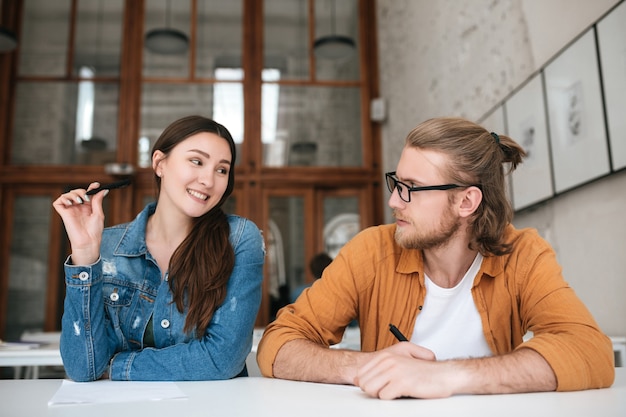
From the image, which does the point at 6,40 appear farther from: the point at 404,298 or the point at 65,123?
the point at 404,298

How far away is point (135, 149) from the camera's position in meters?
6.09

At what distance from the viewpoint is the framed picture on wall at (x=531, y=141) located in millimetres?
2994

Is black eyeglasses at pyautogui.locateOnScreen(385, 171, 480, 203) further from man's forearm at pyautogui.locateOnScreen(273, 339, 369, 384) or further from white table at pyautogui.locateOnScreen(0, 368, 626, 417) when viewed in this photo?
white table at pyautogui.locateOnScreen(0, 368, 626, 417)

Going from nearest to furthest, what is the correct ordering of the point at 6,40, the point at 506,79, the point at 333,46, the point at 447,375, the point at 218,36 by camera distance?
the point at 447,375, the point at 506,79, the point at 6,40, the point at 333,46, the point at 218,36

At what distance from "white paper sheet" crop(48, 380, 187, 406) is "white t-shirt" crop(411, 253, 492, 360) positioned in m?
0.70

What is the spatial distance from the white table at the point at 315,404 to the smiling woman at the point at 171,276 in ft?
0.79

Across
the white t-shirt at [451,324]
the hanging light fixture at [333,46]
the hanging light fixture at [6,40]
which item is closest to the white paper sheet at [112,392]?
the white t-shirt at [451,324]

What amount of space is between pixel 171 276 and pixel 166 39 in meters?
5.34

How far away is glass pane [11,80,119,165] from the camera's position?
6.05 m

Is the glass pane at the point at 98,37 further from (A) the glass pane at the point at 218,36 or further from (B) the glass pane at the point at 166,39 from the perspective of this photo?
(A) the glass pane at the point at 218,36

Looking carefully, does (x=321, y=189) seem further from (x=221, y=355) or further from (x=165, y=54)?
(x=221, y=355)

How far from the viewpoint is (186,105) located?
627 cm

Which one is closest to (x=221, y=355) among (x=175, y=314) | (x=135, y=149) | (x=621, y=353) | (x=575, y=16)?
(x=175, y=314)

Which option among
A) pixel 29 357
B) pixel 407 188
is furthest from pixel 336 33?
pixel 407 188
